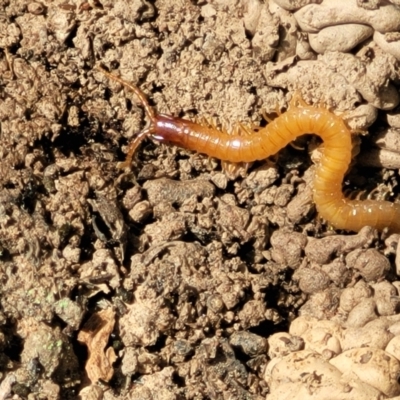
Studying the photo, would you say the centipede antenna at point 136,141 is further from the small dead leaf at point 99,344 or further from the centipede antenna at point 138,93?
the small dead leaf at point 99,344

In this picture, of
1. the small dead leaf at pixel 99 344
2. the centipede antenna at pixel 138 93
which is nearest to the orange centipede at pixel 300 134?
the centipede antenna at pixel 138 93

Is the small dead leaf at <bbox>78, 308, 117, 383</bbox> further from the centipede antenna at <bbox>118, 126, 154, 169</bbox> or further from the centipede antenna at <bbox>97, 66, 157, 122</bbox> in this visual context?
the centipede antenna at <bbox>97, 66, 157, 122</bbox>

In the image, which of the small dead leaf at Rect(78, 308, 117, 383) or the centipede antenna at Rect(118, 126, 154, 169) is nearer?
the small dead leaf at Rect(78, 308, 117, 383)

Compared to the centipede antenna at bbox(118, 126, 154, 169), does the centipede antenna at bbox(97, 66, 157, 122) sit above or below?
above

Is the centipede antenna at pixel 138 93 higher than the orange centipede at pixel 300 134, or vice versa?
the centipede antenna at pixel 138 93

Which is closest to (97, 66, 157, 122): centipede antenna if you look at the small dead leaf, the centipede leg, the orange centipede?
the orange centipede

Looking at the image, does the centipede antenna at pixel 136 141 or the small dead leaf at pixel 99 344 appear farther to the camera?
the centipede antenna at pixel 136 141

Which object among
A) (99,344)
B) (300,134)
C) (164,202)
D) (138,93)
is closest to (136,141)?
(138,93)
